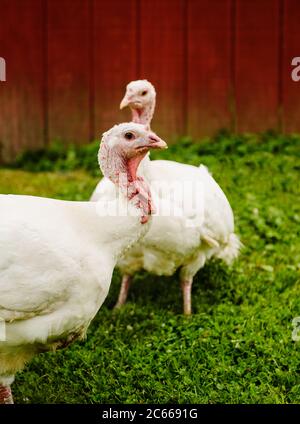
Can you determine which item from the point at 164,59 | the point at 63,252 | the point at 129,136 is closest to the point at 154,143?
the point at 129,136

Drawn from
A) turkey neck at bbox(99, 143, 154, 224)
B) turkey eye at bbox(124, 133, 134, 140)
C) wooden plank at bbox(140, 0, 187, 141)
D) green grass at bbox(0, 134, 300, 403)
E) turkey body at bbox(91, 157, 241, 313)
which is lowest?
green grass at bbox(0, 134, 300, 403)

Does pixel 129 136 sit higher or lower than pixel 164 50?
lower

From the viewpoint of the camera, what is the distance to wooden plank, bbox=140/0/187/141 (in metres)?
6.60

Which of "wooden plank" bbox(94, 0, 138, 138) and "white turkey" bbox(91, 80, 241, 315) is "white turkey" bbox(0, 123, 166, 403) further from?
"wooden plank" bbox(94, 0, 138, 138)

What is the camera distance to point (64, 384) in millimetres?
3590

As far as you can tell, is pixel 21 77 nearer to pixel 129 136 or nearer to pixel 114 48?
pixel 114 48

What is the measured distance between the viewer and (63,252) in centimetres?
288

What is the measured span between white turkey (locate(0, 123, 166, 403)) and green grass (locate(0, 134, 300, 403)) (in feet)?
1.79

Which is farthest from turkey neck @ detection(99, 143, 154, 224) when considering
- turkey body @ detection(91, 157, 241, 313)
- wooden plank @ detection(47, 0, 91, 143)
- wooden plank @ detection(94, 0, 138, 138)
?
wooden plank @ detection(47, 0, 91, 143)

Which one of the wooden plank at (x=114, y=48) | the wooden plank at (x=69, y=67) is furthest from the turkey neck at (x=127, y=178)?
the wooden plank at (x=69, y=67)

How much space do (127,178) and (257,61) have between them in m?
3.88

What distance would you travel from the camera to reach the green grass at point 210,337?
3473 millimetres
